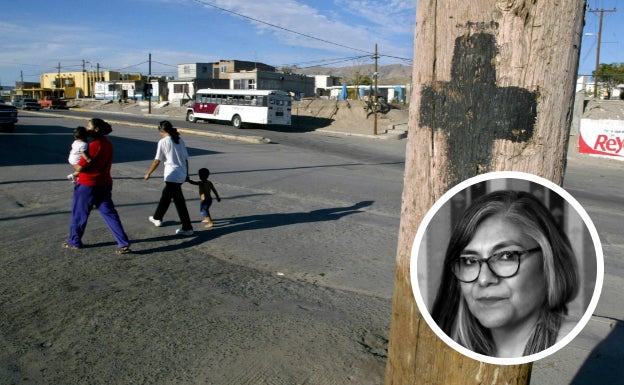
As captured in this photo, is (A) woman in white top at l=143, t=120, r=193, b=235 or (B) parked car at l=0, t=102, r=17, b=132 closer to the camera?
(A) woman in white top at l=143, t=120, r=193, b=235

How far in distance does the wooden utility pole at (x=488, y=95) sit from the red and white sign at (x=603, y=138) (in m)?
22.4

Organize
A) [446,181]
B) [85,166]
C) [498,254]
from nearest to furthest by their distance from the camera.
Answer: [498,254]
[446,181]
[85,166]

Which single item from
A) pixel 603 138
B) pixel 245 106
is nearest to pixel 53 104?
pixel 245 106

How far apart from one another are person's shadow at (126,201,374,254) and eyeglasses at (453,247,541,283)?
564cm

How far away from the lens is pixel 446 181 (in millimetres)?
1432

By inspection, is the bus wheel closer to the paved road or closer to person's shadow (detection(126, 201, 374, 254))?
the paved road

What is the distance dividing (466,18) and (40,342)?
13.1 ft

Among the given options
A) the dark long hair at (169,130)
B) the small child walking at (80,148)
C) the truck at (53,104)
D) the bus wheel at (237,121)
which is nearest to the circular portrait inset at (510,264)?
the small child walking at (80,148)

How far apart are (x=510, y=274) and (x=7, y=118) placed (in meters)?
27.1

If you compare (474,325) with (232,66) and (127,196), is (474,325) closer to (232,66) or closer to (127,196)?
(127,196)

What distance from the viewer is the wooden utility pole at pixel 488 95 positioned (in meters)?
1.32

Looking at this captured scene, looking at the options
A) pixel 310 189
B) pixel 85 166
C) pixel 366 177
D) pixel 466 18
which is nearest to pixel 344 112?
pixel 366 177

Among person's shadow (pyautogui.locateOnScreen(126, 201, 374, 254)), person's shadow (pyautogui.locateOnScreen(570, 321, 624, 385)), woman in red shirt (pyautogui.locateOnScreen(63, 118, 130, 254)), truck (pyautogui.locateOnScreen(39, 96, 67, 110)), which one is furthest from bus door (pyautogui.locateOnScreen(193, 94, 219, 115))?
truck (pyautogui.locateOnScreen(39, 96, 67, 110))

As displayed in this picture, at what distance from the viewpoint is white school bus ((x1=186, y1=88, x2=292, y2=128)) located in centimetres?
3334
